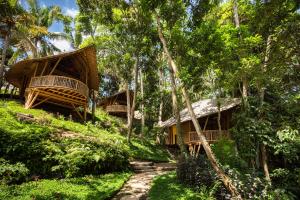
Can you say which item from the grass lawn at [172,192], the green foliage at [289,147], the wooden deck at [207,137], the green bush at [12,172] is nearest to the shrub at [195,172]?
the grass lawn at [172,192]

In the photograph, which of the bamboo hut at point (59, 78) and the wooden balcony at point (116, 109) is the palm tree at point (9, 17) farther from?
the wooden balcony at point (116, 109)

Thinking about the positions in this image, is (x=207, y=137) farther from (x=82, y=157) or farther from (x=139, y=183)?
(x=82, y=157)

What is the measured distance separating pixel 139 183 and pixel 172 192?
1.97 m

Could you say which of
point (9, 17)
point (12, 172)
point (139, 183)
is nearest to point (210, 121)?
point (139, 183)

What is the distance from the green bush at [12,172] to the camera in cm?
730

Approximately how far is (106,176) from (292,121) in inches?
353

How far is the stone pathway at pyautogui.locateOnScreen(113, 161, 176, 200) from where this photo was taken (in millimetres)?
8578

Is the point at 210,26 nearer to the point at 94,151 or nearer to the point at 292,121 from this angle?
the point at 292,121

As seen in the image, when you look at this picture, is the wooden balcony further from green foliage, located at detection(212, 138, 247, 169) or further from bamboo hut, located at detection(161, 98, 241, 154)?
green foliage, located at detection(212, 138, 247, 169)

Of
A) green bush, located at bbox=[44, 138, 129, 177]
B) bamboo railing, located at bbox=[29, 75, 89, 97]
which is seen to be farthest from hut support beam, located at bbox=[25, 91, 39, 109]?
green bush, located at bbox=[44, 138, 129, 177]

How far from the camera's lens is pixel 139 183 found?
10320 mm

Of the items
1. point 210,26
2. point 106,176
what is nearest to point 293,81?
point 210,26

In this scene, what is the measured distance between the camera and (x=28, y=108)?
1742cm

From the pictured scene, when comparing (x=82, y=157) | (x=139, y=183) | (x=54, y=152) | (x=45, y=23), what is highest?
(x=45, y=23)
